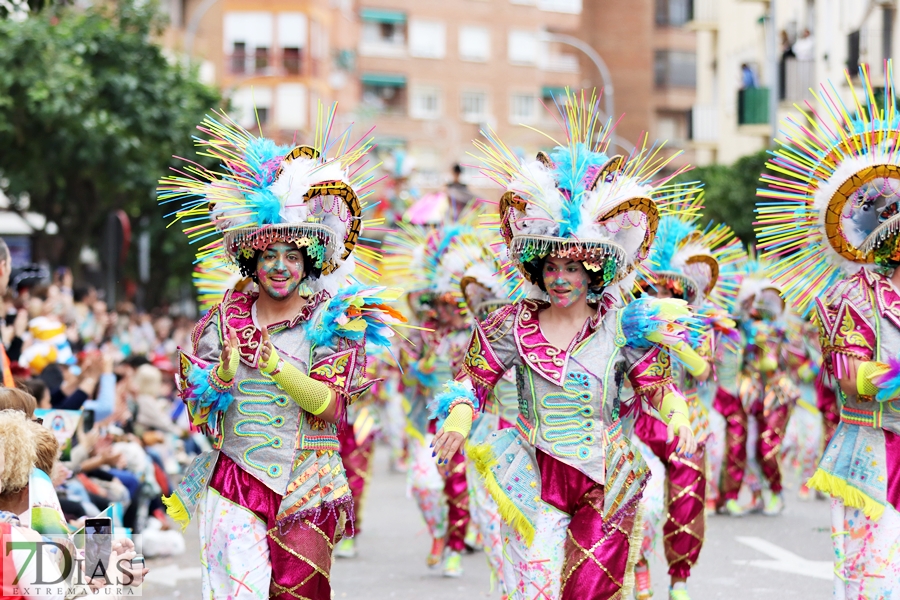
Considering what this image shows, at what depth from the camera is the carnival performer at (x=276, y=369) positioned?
5988 mm

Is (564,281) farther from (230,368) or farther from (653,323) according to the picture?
(230,368)

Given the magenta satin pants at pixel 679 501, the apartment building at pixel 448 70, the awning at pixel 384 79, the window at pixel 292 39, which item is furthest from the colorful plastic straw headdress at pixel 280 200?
the awning at pixel 384 79

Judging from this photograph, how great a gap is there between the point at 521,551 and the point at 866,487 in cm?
149

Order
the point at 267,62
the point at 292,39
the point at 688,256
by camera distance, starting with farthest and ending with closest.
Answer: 1. the point at 292,39
2. the point at 267,62
3. the point at 688,256

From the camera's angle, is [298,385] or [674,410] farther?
[674,410]

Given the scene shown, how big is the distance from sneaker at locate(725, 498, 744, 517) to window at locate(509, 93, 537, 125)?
5944 centimetres

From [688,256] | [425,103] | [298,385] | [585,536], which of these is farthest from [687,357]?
[425,103]

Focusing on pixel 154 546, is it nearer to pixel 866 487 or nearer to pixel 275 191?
pixel 275 191

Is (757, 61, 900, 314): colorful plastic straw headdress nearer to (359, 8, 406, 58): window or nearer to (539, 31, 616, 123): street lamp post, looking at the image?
(539, 31, 616, 123): street lamp post

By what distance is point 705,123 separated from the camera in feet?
138

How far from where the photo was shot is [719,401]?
12273 mm

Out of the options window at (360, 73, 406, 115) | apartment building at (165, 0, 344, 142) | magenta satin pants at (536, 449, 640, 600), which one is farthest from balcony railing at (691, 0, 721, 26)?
magenta satin pants at (536, 449, 640, 600)

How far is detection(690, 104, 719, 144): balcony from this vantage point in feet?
137

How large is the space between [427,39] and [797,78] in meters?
42.1
